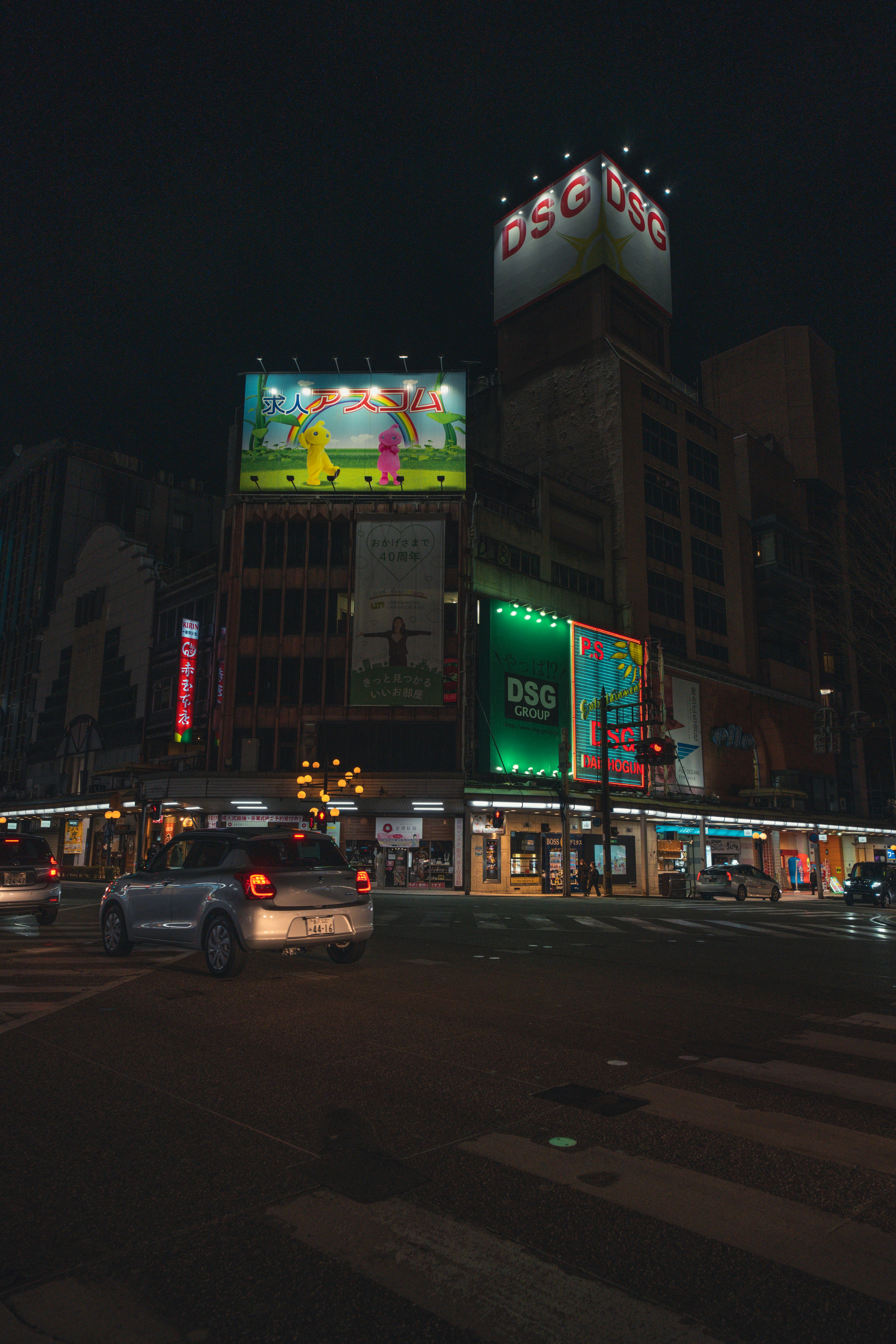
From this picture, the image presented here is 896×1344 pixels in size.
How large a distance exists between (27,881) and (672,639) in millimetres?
47941

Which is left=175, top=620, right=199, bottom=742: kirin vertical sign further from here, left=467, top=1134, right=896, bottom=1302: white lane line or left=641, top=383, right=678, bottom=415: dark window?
left=467, top=1134, right=896, bottom=1302: white lane line

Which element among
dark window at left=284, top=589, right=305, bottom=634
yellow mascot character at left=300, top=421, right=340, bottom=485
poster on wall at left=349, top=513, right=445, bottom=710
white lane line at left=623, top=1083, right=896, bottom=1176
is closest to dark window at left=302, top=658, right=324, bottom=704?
dark window at left=284, top=589, right=305, bottom=634

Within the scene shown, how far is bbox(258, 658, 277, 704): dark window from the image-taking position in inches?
1775

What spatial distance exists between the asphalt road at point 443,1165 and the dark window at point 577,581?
142ft

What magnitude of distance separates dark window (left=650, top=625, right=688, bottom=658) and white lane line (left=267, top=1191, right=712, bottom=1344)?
5296 centimetres

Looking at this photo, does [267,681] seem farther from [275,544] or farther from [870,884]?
[870,884]

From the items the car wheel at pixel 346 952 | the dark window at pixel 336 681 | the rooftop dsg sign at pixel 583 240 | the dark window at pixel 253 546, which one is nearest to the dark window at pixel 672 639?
the dark window at pixel 336 681

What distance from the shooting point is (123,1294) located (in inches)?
117

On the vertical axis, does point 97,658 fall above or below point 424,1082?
above

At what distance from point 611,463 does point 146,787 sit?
36.3 metres

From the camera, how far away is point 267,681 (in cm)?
4541

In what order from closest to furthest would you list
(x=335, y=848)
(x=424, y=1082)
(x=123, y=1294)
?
1. (x=123, y=1294)
2. (x=424, y=1082)
3. (x=335, y=848)

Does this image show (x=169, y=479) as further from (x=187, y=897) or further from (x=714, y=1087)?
(x=714, y=1087)

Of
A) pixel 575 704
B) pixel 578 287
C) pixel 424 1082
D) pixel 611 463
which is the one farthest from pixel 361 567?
pixel 424 1082
